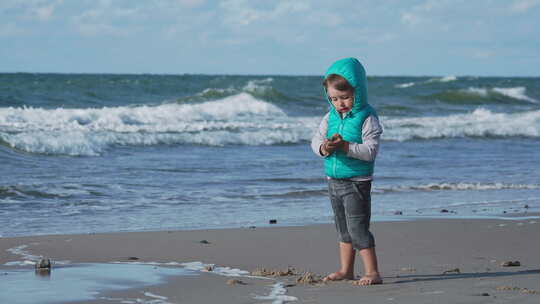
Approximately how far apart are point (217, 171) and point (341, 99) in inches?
319

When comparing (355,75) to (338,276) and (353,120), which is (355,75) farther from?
(338,276)

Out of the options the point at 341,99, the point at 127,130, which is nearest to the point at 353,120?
the point at 341,99

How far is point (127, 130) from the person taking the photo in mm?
19344

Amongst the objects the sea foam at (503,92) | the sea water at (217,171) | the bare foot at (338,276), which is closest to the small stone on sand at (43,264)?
the bare foot at (338,276)

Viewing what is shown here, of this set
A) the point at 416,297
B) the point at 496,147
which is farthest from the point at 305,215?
the point at 496,147

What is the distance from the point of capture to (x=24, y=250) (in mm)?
5926

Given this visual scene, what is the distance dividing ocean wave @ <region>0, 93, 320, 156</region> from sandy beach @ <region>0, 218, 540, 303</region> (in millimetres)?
8678

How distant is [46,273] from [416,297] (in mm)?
2164

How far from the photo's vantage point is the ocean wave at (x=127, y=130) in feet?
50.6

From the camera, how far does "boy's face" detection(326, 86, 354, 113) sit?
4664 mm

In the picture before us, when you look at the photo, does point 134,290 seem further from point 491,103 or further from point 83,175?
point 491,103

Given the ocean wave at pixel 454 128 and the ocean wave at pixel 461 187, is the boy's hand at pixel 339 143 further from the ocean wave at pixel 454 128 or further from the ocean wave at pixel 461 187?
the ocean wave at pixel 454 128

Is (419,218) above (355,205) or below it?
below

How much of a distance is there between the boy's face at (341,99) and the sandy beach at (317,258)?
964 mm
